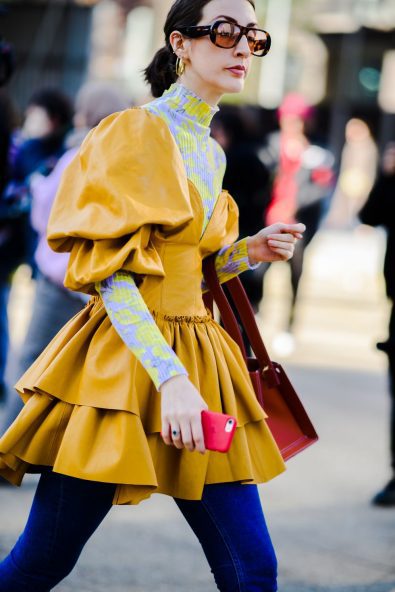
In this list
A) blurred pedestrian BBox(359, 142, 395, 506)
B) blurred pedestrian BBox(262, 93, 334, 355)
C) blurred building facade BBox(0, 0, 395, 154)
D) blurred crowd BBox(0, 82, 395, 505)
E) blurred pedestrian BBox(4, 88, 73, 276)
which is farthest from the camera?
blurred building facade BBox(0, 0, 395, 154)

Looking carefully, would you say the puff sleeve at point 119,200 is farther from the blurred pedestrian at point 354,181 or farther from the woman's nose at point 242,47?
the blurred pedestrian at point 354,181

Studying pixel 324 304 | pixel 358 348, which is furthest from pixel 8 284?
pixel 324 304

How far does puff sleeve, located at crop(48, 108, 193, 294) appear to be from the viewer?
7.70 feet

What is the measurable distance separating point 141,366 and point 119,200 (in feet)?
1.21

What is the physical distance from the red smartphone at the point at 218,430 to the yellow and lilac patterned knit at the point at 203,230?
14 centimetres

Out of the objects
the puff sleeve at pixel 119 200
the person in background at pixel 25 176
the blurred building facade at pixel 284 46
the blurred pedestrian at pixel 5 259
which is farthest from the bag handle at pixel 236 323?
the blurred building facade at pixel 284 46

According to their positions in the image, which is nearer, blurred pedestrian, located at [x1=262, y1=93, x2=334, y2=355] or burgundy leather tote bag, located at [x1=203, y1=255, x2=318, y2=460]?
burgundy leather tote bag, located at [x1=203, y1=255, x2=318, y2=460]

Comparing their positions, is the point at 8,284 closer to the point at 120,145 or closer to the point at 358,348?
the point at 358,348

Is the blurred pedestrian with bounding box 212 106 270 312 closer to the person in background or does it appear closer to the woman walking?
the person in background

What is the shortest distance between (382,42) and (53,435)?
27343 mm

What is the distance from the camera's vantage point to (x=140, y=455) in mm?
2328

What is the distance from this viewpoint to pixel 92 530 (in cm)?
245

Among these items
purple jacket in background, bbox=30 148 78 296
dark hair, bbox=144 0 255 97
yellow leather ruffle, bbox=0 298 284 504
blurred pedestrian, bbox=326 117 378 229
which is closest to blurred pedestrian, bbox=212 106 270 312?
purple jacket in background, bbox=30 148 78 296

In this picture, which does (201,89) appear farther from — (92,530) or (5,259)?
(5,259)
